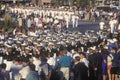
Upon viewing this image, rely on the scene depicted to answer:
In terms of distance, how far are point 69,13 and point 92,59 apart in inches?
945

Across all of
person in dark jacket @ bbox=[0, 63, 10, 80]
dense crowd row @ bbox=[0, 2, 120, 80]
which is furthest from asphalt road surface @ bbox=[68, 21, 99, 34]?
person in dark jacket @ bbox=[0, 63, 10, 80]

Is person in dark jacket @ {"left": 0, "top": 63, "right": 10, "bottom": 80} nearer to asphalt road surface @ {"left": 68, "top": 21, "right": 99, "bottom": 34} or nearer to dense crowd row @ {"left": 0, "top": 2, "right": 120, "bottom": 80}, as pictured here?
dense crowd row @ {"left": 0, "top": 2, "right": 120, "bottom": 80}

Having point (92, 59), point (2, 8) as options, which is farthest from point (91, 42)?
point (2, 8)

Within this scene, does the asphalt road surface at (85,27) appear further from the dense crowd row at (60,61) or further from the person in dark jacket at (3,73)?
the person in dark jacket at (3,73)

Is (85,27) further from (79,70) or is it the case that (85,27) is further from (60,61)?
(79,70)

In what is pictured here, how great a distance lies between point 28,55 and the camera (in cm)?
1602

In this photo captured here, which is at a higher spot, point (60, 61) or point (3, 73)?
point (3, 73)

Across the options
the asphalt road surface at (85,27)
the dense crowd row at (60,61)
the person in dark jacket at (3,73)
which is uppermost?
the person in dark jacket at (3,73)

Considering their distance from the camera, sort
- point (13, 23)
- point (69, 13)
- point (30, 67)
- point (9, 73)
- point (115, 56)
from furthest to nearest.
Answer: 1. point (69, 13)
2. point (13, 23)
3. point (115, 56)
4. point (9, 73)
5. point (30, 67)

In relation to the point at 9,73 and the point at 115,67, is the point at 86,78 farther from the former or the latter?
the point at 9,73

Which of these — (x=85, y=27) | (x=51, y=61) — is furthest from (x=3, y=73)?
(x=85, y=27)

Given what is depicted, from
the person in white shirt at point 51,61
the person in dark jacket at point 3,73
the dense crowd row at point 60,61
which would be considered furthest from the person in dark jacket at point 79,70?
the person in dark jacket at point 3,73

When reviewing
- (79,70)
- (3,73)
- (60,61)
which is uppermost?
(3,73)

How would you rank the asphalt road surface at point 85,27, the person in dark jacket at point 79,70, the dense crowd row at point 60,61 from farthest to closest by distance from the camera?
the asphalt road surface at point 85,27 → the person in dark jacket at point 79,70 → the dense crowd row at point 60,61
